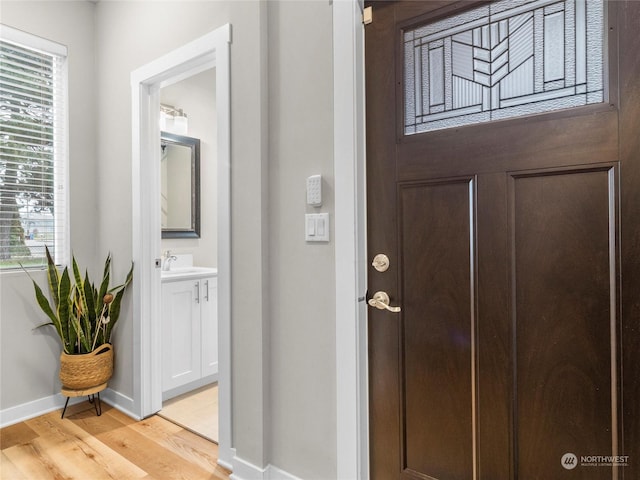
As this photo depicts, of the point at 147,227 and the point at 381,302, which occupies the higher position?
the point at 147,227

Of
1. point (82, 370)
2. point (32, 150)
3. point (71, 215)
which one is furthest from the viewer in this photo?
point (71, 215)

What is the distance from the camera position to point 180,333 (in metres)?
2.61

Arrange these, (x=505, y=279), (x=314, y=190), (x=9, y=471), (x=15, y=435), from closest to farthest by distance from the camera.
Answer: (x=505, y=279)
(x=314, y=190)
(x=9, y=471)
(x=15, y=435)

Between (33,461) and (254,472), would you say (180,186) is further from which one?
(254,472)

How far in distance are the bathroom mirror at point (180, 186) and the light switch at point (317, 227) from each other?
1834 mm

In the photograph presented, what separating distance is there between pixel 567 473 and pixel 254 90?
183cm

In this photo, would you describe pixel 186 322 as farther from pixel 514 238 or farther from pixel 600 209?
pixel 600 209

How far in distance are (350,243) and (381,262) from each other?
5.6 inches

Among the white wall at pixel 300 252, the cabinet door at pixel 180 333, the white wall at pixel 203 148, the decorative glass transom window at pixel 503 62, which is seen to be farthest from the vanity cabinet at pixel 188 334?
the decorative glass transom window at pixel 503 62

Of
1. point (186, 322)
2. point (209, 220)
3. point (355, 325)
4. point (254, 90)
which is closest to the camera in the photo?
point (355, 325)

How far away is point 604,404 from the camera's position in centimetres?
107

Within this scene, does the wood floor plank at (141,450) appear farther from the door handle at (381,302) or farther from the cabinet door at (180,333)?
the door handle at (381,302)

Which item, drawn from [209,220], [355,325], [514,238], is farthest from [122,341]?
[514,238]

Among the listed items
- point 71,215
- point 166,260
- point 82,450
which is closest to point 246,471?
point 82,450
